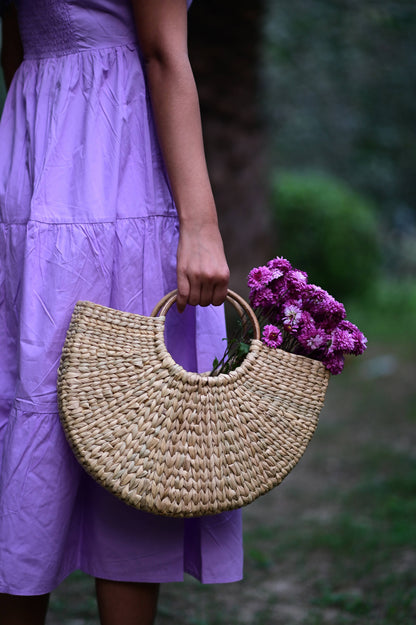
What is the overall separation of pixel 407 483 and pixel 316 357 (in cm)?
238

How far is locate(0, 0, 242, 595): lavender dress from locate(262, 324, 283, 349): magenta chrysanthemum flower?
0.14 meters

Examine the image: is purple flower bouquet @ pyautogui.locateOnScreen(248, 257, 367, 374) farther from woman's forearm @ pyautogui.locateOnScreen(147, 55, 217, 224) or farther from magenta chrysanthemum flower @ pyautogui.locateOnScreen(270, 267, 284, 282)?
woman's forearm @ pyautogui.locateOnScreen(147, 55, 217, 224)

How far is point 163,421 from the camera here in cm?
131

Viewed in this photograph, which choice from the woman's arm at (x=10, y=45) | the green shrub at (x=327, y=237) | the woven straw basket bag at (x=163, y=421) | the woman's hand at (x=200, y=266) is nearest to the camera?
the woven straw basket bag at (x=163, y=421)

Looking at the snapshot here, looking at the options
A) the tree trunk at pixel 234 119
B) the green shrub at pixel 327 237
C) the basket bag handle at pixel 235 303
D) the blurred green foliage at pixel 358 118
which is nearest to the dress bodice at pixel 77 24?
the basket bag handle at pixel 235 303

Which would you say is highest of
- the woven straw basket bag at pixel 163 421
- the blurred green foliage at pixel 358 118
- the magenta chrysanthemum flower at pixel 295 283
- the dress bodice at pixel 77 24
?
the blurred green foliage at pixel 358 118

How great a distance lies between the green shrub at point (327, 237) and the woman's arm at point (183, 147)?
268 inches

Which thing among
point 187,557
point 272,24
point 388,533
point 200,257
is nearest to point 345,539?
Result: point 388,533

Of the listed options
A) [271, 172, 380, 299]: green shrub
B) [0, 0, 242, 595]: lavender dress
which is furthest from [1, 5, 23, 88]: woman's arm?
[271, 172, 380, 299]: green shrub

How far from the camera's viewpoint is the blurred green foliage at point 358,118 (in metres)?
10.5

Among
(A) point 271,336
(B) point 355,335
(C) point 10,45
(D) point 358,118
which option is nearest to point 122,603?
(A) point 271,336

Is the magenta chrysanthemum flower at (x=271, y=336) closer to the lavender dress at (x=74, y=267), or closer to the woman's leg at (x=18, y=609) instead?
the lavender dress at (x=74, y=267)

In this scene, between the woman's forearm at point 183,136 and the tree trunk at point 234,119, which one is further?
the tree trunk at point 234,119

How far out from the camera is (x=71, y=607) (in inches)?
98.0
